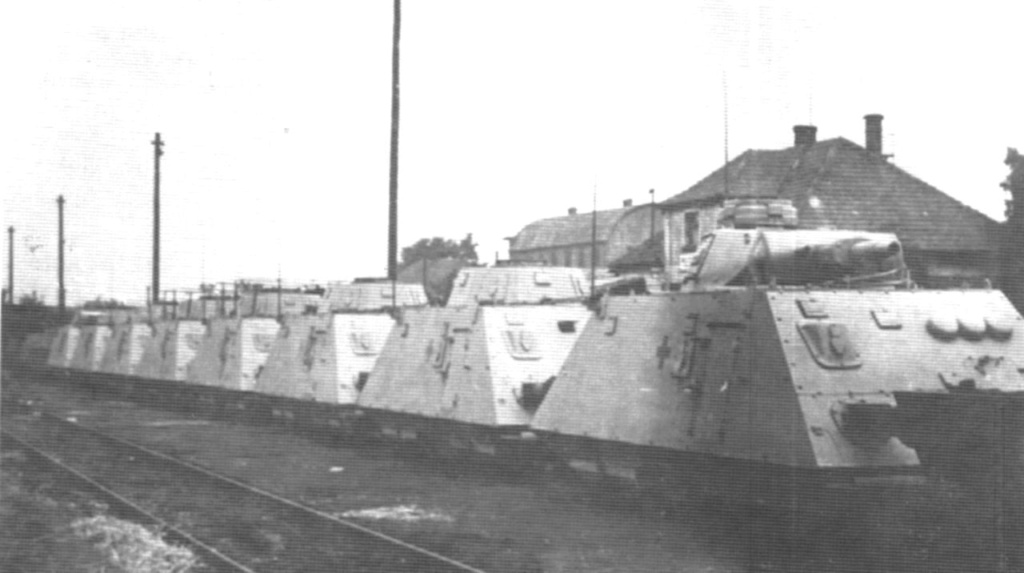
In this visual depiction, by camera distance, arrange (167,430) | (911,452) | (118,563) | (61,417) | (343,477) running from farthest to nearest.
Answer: (61,417)
(167,430)
(343,477)
(118,563)
(911,452)

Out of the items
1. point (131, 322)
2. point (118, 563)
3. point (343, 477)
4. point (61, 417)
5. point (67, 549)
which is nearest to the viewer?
point (118, 563)

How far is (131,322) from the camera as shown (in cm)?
3253

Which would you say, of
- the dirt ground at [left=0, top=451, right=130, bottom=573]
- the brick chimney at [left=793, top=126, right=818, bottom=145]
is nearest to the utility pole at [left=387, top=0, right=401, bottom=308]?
the dirt ground at [left=0, top=451, right=130, bottom=573]

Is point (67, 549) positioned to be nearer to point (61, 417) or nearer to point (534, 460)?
point (534, 460)

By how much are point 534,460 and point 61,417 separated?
1385cm

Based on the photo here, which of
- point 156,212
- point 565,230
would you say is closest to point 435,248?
point 565,230

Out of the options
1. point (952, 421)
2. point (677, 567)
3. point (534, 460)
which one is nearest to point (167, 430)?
point (534, 460)

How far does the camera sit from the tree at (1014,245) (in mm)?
13500

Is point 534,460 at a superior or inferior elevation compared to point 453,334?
inferior

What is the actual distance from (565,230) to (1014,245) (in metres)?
38.6

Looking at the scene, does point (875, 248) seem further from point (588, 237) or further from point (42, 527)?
point (588, 237)

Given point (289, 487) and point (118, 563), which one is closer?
point (118, 563)

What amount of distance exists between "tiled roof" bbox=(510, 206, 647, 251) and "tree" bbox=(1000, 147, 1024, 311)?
35.0 m

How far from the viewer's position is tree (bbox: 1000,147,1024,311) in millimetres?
13500
